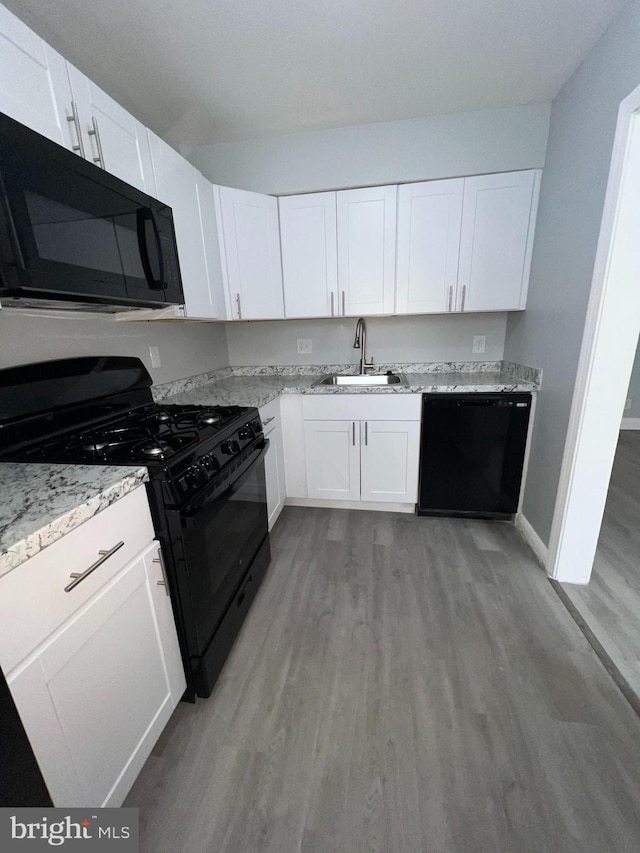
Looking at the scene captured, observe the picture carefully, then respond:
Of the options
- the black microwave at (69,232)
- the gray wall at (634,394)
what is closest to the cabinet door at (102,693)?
the black microwave at (69,232)

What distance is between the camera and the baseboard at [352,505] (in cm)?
242

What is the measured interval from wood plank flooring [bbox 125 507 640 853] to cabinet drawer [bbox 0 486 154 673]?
0.72 meters

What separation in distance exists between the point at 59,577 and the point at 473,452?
6.85 feet

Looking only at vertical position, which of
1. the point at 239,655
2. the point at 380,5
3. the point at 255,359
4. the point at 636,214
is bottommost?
the point at 239,655

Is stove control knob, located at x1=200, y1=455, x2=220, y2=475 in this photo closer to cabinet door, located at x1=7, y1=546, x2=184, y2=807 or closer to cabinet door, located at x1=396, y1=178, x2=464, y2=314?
cabinet door, located at x1=7, y1=546, x2=184, y2=807

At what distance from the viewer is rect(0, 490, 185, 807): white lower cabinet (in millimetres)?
675

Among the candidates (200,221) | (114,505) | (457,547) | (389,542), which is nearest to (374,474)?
(389,542)

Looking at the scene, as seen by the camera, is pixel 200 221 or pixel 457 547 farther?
pixel 457 547

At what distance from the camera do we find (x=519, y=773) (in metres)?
1.00

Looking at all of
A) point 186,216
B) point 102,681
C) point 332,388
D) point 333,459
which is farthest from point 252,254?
point 102,681

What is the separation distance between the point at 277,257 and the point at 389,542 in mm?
2017

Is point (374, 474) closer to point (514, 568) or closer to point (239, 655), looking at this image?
point (514, 568)

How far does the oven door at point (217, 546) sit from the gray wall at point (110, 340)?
34.6 inches

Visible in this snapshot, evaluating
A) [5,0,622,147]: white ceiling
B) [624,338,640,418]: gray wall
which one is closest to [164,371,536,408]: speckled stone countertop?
[5,0,622,147]: white ceiling
